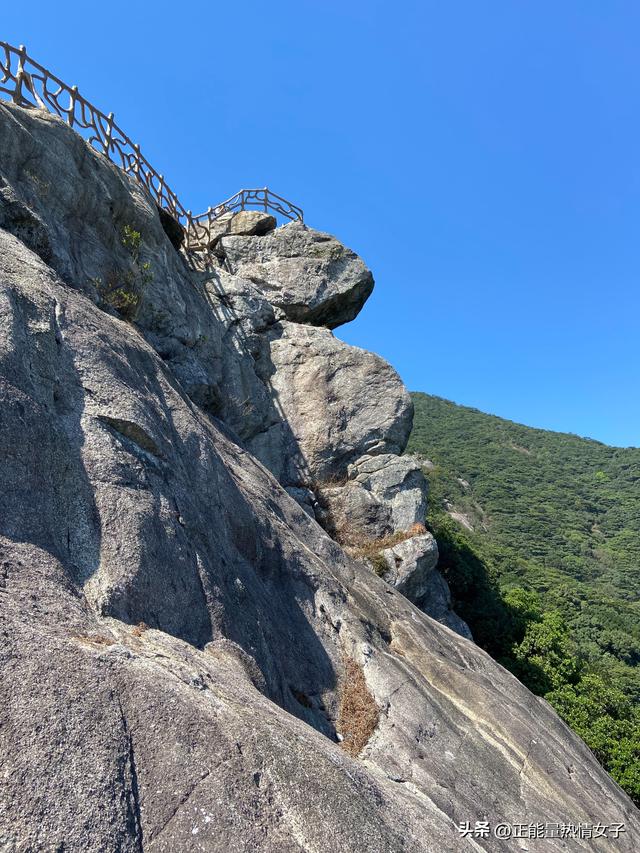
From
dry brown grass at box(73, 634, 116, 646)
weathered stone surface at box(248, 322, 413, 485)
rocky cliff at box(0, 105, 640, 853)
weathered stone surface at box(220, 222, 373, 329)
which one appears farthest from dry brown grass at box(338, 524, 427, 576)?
dry brown grass at box(73, 634, 116, 646)

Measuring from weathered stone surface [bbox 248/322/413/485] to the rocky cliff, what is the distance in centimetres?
423

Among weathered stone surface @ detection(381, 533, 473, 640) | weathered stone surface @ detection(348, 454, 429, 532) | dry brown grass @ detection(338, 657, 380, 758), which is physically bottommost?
dry brown grass @ detection(338, 657, 380, 758)

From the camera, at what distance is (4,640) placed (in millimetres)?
4441

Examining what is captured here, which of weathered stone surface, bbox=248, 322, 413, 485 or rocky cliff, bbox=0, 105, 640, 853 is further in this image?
weathered stone surface, bbox=248, 322, 413, 485

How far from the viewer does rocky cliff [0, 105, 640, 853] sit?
421cm

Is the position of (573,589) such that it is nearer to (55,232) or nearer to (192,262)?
(192,262)

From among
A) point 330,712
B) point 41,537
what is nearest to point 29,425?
point 41,537

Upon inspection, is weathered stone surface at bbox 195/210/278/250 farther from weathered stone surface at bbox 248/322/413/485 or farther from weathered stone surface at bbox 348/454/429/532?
weathered stone surface at bbox 348/454/429/532

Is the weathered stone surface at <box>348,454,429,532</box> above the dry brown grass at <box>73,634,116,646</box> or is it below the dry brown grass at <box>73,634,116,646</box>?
above

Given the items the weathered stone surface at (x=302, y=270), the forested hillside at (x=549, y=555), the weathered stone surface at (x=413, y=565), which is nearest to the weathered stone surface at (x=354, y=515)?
the weathered stone surface at (x=413, y=565)

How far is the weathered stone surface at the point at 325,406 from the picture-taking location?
2128cm

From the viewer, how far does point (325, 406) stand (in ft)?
72.3

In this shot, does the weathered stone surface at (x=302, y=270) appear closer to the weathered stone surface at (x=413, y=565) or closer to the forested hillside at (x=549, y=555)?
the weathered stone surface at (x=413, y=565)

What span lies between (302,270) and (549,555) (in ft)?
182
